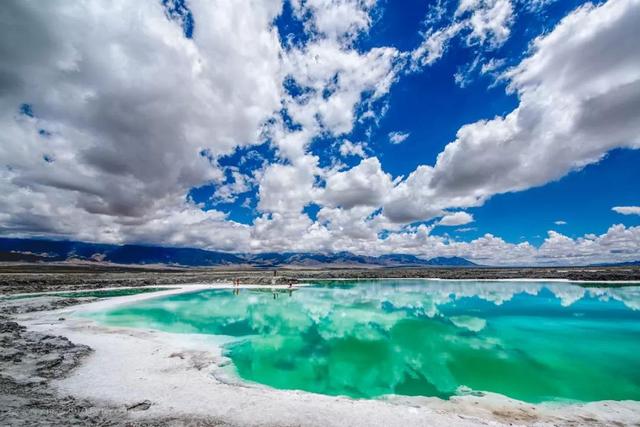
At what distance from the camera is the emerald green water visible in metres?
11.7

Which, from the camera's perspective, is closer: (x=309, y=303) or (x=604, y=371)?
(x=604, y=371)

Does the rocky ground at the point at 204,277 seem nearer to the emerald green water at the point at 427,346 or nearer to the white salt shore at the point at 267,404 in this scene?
the emerald green water at the point at 427,346

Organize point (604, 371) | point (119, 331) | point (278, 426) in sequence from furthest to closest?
point (119, 331) → point (604, 371) → point (278, 426)

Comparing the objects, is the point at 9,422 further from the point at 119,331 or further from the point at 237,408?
the point at 119,331

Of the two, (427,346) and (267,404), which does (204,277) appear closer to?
(427,346)

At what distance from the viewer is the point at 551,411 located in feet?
30.7

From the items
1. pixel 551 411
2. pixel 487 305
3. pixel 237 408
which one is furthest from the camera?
pixel 487 305

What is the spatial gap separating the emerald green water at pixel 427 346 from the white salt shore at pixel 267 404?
1.04 meters

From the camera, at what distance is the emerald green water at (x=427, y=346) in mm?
11734

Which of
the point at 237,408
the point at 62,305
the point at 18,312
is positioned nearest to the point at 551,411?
the point at 237,408

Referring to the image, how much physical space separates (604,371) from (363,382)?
10.7 metres

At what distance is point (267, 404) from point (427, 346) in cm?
1110

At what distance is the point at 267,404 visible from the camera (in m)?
8.98

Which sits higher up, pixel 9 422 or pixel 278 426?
pixel 9 422
